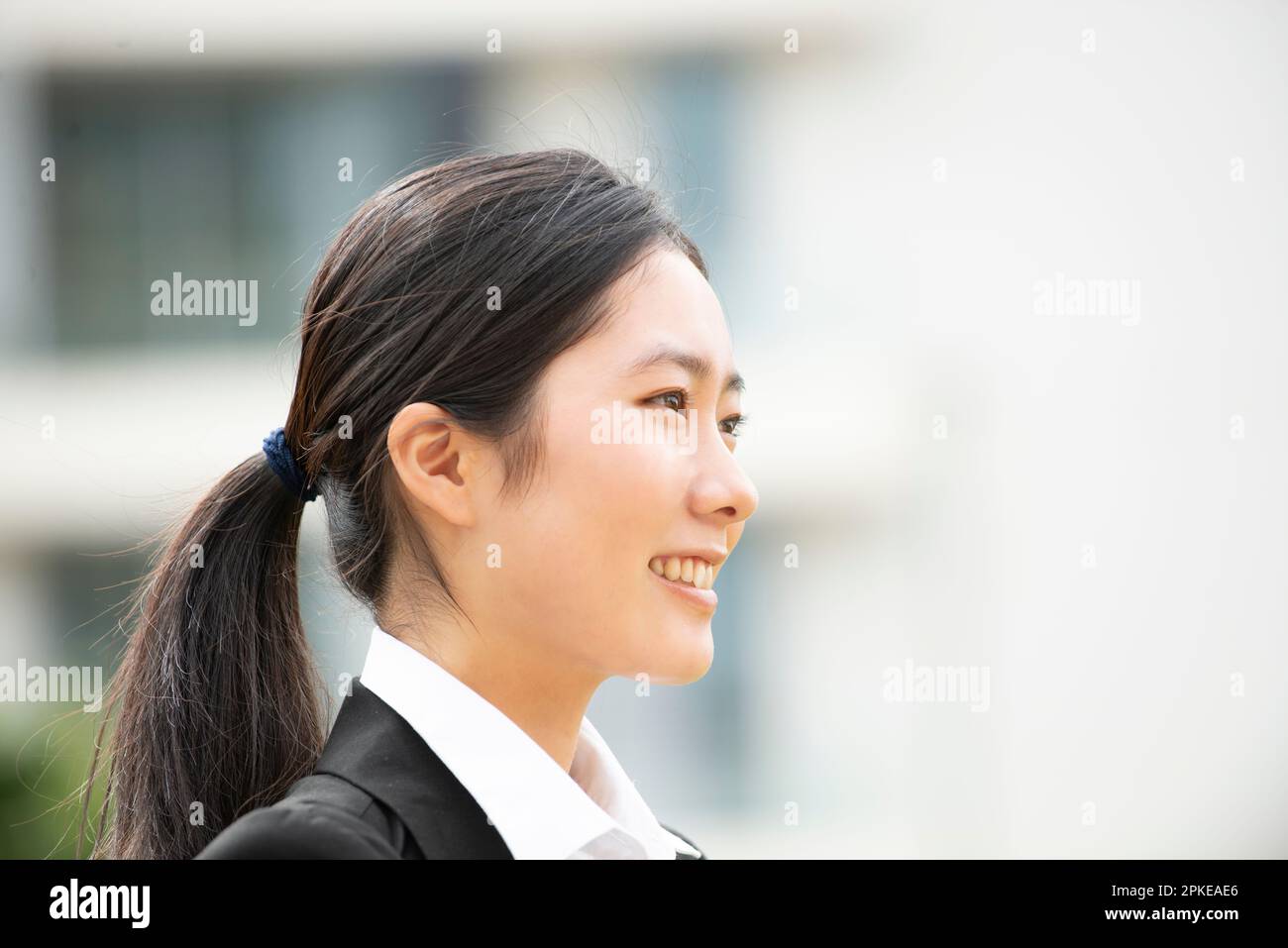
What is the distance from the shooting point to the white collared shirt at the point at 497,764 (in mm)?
1455

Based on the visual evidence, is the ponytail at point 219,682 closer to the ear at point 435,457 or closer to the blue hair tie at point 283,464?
the blue hair tie at point 283,464

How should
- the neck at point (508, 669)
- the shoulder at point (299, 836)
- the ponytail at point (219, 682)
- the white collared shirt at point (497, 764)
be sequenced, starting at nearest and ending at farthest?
the shoulder at point (299, 836), the white collared shirt at point (497, 764), the neck at point (508, 669), the ponytail at point (219, 682)

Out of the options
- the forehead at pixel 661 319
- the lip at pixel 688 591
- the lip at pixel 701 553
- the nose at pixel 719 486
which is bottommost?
the lip at pixel 688 591

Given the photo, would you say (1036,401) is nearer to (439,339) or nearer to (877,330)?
(877,330)

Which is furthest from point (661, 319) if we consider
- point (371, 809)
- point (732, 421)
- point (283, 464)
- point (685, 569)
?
point (371, 809)

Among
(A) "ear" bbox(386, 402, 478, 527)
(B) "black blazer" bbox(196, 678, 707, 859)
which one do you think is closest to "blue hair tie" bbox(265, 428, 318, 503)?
(A) "ear" bbox(386, 402, 478, 527)

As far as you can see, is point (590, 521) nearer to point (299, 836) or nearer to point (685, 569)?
point (685, 569)

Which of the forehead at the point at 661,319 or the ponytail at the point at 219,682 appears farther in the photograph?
the ponytail at the point at 219,682

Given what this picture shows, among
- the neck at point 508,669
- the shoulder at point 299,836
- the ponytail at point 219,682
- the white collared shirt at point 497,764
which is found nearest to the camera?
the shoulder at point 299,836

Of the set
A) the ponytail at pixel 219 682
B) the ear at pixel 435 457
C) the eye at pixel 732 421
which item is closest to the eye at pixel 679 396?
the eye at pixel 732 421

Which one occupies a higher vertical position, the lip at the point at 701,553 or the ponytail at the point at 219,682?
the lip at the point at 701,553

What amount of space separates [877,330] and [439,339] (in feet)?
12.7

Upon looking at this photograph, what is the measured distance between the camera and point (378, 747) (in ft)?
4.79
